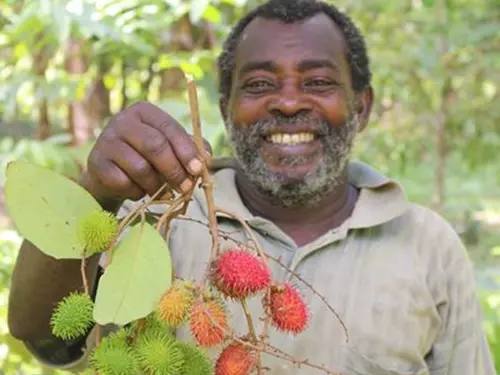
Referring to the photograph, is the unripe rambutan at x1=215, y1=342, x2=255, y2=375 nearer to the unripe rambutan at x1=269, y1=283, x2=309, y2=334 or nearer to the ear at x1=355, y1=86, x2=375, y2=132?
the unripe rambutan at x1=269, y1=283, x2=309, y2=334

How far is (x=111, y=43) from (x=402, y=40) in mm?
2344

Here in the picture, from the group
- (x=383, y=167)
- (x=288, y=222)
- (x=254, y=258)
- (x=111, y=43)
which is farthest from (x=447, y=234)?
(x=383, y=167)

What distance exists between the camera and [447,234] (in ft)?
5.11

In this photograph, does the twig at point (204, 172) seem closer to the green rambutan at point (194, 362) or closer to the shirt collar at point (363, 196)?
the green rambutan at point (194, 362)

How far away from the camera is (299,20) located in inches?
60.5

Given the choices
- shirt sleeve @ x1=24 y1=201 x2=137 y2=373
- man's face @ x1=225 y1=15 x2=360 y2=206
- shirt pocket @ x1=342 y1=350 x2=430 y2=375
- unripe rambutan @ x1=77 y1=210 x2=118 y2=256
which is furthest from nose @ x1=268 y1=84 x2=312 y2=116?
unripe rambutan @ x1=77 y1=210 x2=118 y2=256

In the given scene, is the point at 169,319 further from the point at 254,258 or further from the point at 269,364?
the point at 269,364

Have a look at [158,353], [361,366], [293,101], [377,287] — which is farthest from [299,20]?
[158,353]

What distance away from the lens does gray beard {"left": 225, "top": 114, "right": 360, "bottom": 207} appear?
149 cm

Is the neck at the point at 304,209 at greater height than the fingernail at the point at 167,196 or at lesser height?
lesser

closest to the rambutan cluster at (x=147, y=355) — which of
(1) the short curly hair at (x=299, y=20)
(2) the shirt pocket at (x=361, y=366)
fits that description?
(2) the shirt pocket at (x=361, y=366)

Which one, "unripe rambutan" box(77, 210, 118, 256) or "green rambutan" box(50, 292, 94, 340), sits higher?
"unripe rambutan" box(77, 210, 118, 256)

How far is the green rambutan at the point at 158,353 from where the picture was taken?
85 centimetres

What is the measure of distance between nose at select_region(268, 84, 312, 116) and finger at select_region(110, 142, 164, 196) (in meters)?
0.48
